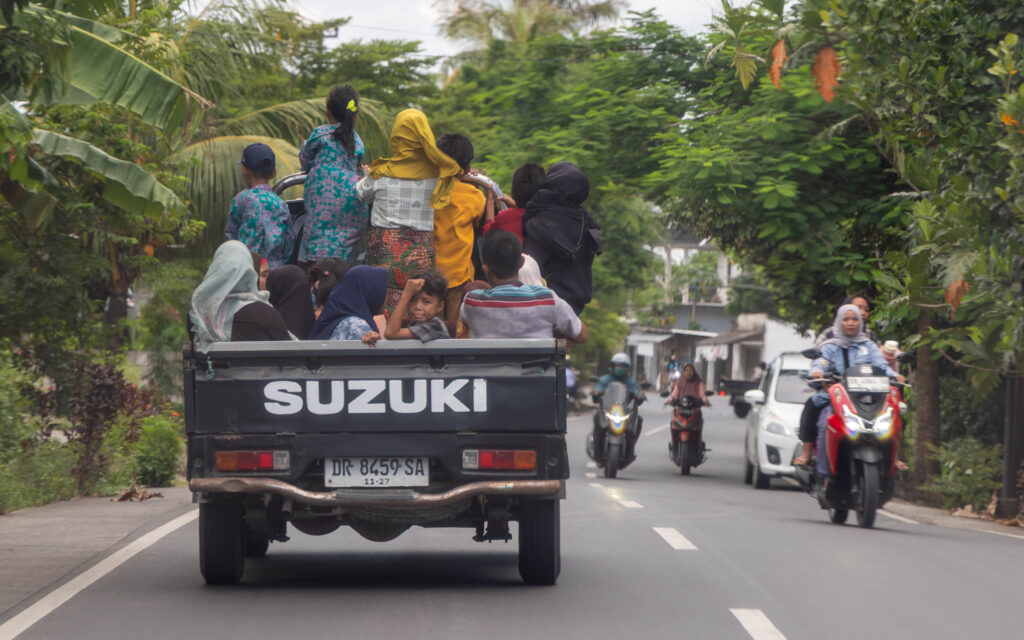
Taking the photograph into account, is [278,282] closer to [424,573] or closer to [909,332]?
[424,573]

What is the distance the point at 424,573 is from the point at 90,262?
7378mm

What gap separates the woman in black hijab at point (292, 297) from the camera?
8.52 meters

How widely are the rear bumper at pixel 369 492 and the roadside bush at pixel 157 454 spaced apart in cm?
867

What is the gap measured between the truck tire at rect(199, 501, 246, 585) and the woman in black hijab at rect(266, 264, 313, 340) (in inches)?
45.1

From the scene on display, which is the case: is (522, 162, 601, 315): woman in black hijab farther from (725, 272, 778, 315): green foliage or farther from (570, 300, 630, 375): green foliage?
(725, 272, 778, 315): green foliage

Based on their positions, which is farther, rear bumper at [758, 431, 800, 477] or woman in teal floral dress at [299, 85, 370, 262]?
rear bumper at [758, 431, 800, 477]

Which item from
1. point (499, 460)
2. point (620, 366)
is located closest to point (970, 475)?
point (620, 366)

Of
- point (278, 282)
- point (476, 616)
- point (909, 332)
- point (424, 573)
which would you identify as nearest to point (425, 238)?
point (278, 282)

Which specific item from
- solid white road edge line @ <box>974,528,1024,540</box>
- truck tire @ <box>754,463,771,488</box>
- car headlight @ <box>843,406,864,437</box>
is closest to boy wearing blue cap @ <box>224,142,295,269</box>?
car headlight @ <box>843,406,864,437</box>

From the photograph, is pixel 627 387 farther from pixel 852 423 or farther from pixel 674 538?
pixel 674 538

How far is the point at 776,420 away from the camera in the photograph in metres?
19.5

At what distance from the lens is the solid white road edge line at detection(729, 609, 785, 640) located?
22.1 feet

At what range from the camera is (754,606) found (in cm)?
758

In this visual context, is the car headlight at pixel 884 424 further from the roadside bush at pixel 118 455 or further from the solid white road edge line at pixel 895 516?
the roadside bush at pixel 118 455
